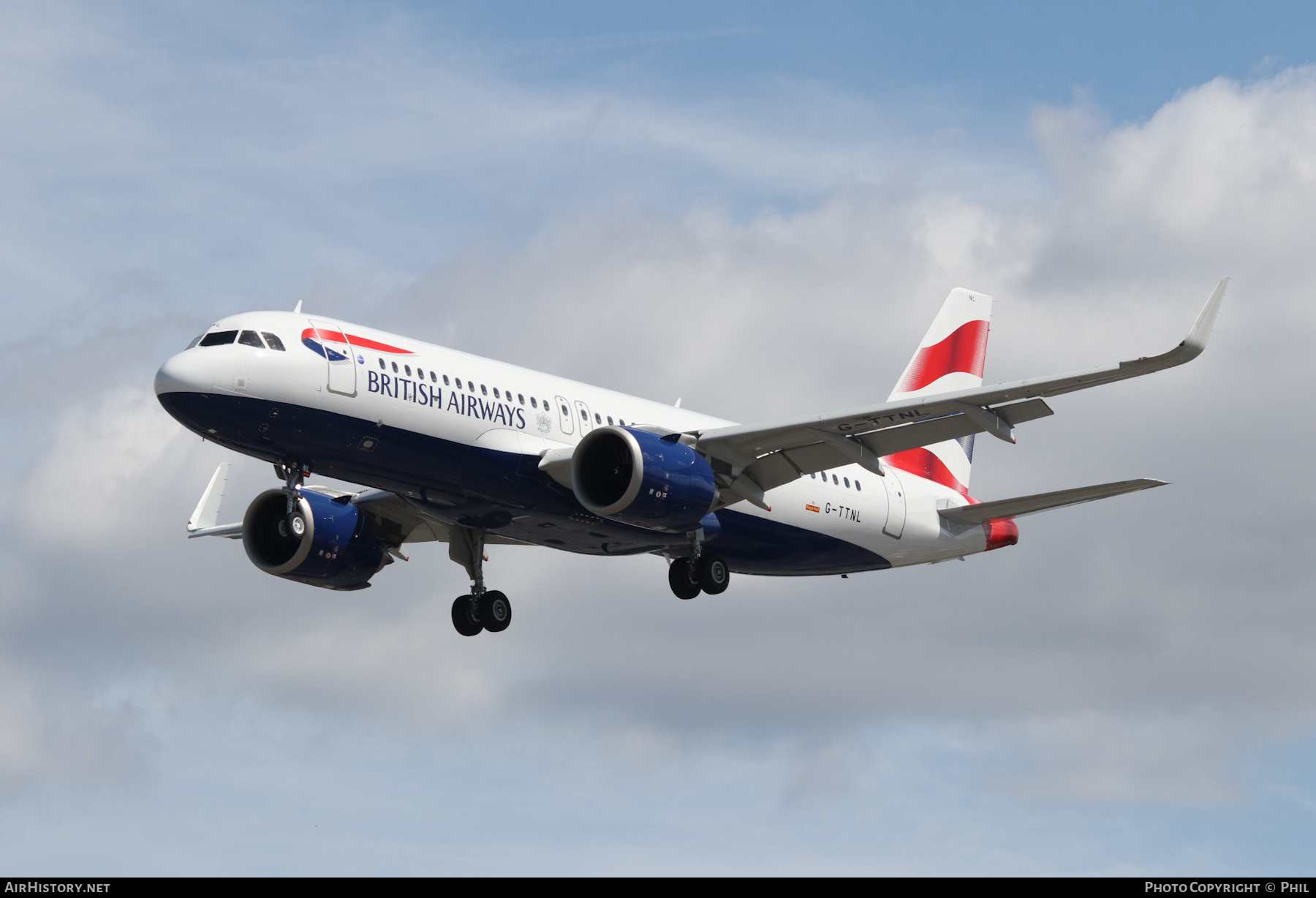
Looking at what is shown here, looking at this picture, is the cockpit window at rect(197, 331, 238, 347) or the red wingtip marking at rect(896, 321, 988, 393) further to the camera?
the red wingtip marking at rect(896, 321, 988, 393)

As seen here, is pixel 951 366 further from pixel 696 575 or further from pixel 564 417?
pixel 564 417

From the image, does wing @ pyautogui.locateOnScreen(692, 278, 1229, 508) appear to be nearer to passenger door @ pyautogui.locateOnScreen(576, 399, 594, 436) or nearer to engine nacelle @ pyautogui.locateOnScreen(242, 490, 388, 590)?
passenger door @ pyautogui.locateOnScreen(576, 399, 594, 436)

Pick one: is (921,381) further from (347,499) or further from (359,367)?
(359,367)

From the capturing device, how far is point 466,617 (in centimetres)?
4216

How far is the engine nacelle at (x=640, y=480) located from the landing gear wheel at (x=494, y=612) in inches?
297

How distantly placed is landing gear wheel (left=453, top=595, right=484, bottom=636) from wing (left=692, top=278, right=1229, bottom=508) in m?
7.81

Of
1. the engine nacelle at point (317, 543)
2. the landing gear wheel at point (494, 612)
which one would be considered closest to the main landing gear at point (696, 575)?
the landing gear wheel at point (494, 612)

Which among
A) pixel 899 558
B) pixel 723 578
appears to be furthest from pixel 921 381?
pixel 723 578

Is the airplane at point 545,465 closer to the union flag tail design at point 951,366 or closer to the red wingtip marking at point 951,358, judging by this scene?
the union flag tail design at point 951,366

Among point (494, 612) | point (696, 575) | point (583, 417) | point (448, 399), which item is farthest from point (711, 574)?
point (448, 399)

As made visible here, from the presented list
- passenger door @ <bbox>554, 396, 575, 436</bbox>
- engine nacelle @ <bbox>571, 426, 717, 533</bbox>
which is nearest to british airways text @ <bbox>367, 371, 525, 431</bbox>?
passenger door @ <bbox>554, 396, 575, 436</bbox>

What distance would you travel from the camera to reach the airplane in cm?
3281

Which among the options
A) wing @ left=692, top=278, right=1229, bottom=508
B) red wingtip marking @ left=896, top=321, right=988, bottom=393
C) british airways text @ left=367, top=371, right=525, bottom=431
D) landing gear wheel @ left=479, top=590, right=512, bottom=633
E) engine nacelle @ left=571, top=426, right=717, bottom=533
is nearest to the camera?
wing @ left=692, top=278, right=1229, bottom=508

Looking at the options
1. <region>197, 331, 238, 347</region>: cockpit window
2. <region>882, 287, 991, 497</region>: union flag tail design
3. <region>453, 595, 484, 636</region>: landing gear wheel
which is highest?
<region>882, 287, 991, 497</region>: union flag tail design
